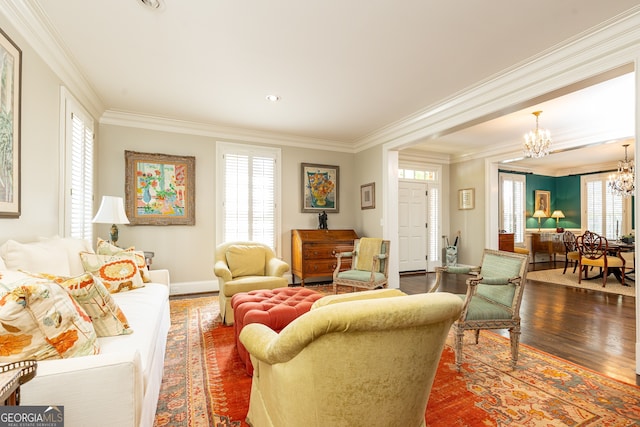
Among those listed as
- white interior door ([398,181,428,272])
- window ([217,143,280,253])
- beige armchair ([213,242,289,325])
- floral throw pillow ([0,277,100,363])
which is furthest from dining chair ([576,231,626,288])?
floral throw pillow ([0,277,100,363])

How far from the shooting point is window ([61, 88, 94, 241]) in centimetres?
297

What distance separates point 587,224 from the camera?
27.4ft

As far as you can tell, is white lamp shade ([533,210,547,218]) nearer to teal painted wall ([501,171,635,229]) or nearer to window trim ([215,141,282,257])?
teal painted wall ([501,171,635,229])

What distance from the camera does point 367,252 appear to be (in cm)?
439

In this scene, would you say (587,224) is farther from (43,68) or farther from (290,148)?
(43,68)

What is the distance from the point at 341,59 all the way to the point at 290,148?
107 inches

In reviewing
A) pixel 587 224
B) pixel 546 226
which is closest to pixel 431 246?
pixel 546 226

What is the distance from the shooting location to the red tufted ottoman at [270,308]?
220 centimetres

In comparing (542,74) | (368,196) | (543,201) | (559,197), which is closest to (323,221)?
(368,196)

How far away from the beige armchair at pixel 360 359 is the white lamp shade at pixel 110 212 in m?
2.89

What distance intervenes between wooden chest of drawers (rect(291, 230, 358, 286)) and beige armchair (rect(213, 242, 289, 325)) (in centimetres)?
97

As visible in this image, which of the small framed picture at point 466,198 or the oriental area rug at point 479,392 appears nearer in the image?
the oriental area rug at point 479,392

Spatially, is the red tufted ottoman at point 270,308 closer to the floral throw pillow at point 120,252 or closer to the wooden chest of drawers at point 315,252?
the floral throw pillow at point 120,252

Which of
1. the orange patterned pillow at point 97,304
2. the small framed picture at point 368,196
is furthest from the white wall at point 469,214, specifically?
the orange patterned pillow at point 97,304
